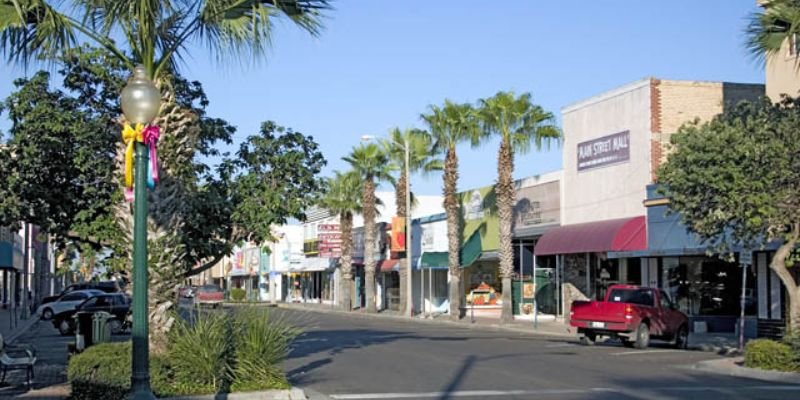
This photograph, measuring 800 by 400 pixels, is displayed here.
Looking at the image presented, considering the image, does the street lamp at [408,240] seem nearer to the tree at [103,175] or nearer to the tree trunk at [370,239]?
the tree trunk at [370,239]

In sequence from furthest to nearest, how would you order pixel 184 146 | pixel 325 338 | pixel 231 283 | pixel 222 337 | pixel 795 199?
pixel 231 283 → pixel 325 338 → pixel 795 199 → pixel 184 146 → pixel 222 337

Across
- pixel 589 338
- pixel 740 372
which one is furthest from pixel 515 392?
pixel 589 338

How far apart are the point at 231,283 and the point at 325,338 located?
8069 cm

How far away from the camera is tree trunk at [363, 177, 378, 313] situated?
55.0 m

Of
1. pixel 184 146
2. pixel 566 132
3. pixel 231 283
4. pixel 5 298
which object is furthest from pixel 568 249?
pixel 231 283

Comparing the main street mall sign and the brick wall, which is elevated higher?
the brick wall

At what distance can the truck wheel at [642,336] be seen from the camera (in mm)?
26953

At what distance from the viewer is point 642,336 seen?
88.6 feet

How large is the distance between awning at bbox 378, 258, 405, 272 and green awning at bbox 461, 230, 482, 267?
9.24 metres

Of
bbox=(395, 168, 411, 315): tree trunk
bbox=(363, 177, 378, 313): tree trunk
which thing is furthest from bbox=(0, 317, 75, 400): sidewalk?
bbox=(363, 177, 378, 313): tree trunk

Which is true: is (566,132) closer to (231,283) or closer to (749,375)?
(749,375)

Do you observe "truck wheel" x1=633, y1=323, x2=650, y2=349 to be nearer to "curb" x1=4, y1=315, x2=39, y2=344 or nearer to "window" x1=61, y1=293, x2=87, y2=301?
"curb" x1=4, y1=315, x2=39, y2=344

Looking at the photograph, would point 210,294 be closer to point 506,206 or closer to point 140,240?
point 506,206

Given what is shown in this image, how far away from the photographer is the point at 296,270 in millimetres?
77875
